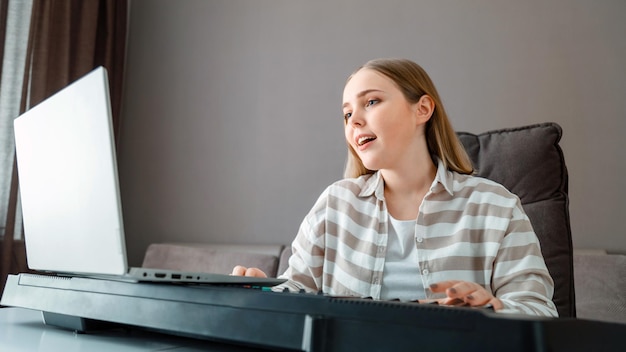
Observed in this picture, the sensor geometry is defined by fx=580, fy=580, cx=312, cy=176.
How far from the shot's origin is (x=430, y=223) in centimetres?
120

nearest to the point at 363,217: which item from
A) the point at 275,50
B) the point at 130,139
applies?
the point at 275,50

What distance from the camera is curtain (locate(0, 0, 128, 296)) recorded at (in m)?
2.48

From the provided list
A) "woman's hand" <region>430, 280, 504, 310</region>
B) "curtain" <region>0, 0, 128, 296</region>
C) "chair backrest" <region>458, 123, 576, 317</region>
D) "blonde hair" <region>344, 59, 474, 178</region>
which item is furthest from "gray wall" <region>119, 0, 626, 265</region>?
"woman's hand" <region>430, 280, 504, 310</region>

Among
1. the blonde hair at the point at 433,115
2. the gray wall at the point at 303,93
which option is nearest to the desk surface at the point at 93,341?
the blonde hair at the point at 433,115

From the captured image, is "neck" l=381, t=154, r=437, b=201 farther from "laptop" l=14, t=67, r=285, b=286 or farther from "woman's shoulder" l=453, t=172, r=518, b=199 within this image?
"laptop" l=14, t=67, r=285, b=286

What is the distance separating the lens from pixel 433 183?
1245 millimetres

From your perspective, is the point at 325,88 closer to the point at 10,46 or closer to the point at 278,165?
the point at 278,165

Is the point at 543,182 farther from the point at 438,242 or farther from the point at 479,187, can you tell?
the point at 438,242

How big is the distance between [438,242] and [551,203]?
13.5 inches

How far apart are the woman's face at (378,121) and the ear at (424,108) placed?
0.07ft

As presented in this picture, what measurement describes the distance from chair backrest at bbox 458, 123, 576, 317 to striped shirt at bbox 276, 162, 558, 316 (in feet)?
0.54

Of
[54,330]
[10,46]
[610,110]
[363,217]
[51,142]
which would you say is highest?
[10,46]

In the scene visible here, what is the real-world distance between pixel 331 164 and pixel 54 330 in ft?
5.45

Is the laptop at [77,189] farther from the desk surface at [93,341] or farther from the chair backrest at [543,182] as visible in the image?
the chair backrest at [543,182]
